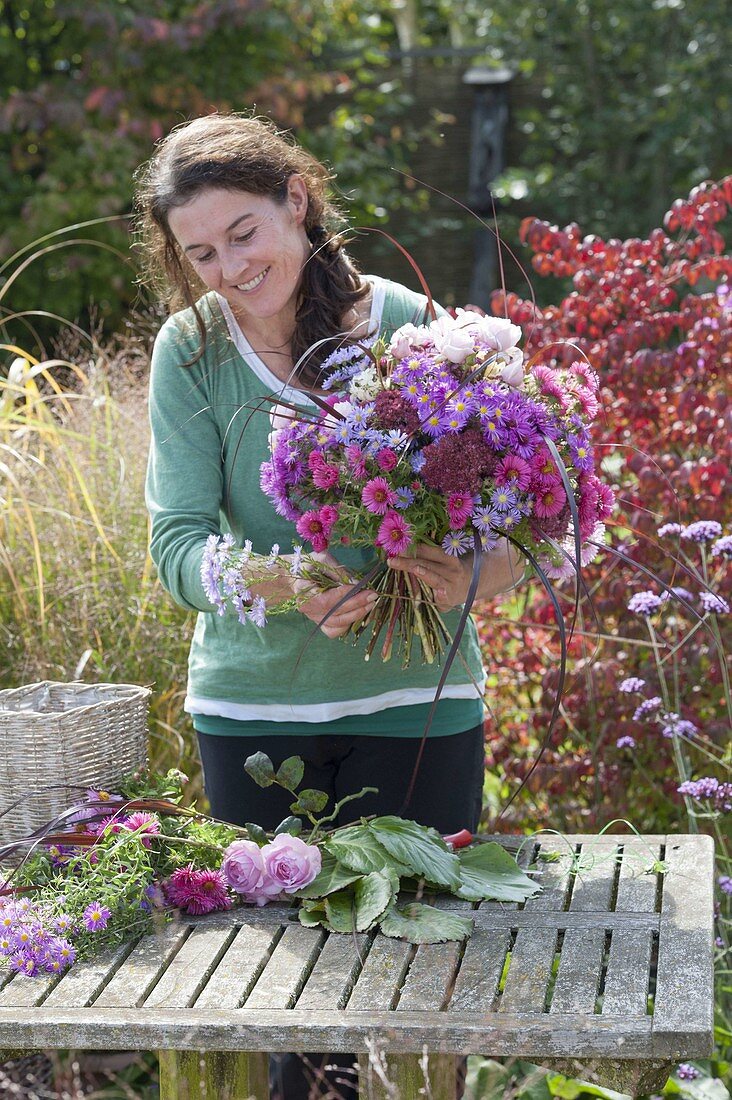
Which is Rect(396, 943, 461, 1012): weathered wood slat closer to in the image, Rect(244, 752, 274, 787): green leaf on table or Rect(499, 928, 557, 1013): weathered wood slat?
Rect(499, 928, 557, 1013): weathered wood slat

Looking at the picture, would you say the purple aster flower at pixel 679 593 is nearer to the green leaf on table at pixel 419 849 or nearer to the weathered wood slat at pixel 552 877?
the weathered wood slat at pixel 552 877

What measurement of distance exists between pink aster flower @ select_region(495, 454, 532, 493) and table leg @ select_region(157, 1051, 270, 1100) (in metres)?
0.84

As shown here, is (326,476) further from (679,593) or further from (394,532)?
(679,593)

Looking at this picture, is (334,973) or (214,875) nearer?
(334,973)

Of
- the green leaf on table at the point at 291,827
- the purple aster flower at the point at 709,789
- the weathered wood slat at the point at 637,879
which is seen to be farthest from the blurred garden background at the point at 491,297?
the green leaf on table at the point at 291,827

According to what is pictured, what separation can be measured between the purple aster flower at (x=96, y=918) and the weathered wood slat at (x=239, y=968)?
172 millimetres

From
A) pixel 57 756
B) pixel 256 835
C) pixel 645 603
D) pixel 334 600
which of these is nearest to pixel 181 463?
pixel 334 600

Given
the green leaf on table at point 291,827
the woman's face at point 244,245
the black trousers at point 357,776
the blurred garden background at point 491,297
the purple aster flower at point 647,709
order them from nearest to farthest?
the green leaf on table at point 291,827, the woman's face at point 244,245, the black trousers at point 357,776, the purple aster flower at point 647,709, the blurred garden background at point 491,297

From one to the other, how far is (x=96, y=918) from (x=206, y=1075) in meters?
0.25

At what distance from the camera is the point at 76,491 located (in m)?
3.73

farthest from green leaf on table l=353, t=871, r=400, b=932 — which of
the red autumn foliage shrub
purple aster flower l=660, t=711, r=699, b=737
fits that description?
the red autumn foliage shrub

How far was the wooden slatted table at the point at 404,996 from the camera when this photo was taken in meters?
1.52

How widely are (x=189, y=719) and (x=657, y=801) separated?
1.20 meters

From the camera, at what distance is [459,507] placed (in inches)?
68.9
